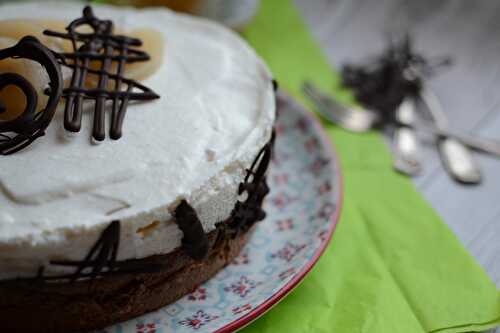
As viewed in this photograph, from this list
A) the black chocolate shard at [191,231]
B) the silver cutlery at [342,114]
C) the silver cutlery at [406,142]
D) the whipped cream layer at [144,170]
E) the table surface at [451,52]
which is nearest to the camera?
the whipped cream layer at [144,170]

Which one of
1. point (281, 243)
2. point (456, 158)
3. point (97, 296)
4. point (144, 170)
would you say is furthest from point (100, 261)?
point (456, 158)

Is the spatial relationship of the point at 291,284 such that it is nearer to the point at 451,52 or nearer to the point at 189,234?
the point at 189,234

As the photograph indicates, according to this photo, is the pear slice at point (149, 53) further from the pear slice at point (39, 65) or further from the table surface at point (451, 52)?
the table surface at point (451, 52)

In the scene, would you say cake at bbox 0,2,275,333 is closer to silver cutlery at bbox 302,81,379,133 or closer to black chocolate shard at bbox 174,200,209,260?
black chocolate shard at bbox 174,200,209,260

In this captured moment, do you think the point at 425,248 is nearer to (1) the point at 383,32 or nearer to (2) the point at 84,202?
(2) the point at 84,202

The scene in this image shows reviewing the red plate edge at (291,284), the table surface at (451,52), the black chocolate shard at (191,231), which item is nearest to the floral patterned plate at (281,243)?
the red plate edge at (291,284)

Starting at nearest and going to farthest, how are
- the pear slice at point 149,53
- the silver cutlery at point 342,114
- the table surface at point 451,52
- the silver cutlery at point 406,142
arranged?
the pear slice at point 149,53 < the table surface at point 451,52 < the silver cutlery at point 406,142 < the silver cutlery at point 342,114

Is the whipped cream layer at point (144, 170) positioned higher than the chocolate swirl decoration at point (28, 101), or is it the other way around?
the chocolate swirl decoration at point (28, 101)
